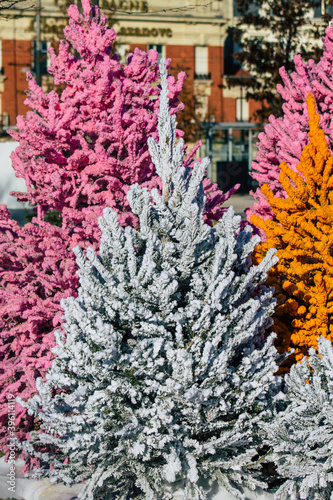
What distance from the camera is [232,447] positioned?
2.85 m

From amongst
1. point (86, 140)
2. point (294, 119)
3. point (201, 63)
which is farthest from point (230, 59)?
point (86, 140)

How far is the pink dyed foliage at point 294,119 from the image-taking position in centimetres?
436

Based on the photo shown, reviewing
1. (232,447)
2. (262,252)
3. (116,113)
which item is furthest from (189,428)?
(116,113)

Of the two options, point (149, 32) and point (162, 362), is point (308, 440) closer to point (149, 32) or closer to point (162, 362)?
point (162, 362)

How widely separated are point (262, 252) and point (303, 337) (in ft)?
1.82

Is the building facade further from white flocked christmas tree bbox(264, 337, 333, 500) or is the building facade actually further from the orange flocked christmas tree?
white flocked christmas tree bbox(264, 337, 333, 500)

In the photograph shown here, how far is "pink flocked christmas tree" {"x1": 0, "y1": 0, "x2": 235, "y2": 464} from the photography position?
3.55 meters

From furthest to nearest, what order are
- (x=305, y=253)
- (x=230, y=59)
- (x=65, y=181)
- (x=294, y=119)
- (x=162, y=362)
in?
(x=230, y=59) < (x=294, y=119) < (x=65, y=181) < (x=305, y=253) < (x=162, y=362)

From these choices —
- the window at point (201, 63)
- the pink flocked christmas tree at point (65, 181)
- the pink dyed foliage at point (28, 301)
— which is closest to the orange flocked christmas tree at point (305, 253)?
the pink flocked christmas tree at point (65, 181)

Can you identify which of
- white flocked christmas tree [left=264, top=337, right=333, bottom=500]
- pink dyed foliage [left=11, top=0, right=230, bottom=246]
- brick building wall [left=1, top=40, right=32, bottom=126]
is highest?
brick building wall [left=1, top=40, right=32, bottom=126]

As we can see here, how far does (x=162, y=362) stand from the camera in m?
2.64

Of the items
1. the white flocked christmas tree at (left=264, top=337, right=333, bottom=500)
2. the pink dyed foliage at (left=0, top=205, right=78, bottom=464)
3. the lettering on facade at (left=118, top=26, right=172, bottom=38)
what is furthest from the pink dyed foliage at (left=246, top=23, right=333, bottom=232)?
the lettering on facade at (left=118, top=26, right=172, bottom=38)

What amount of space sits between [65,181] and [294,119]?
1776 millimetres

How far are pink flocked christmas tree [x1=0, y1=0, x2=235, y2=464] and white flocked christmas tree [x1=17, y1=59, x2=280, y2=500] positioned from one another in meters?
0.70
